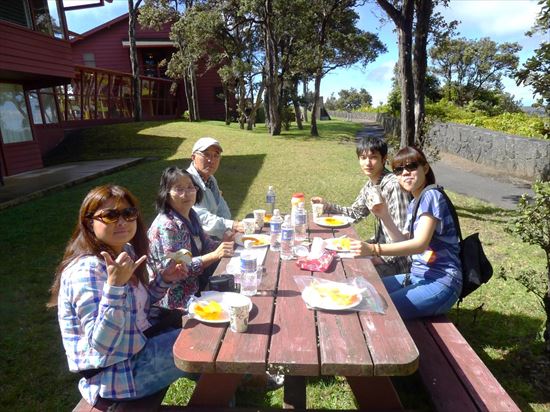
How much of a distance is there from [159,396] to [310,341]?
832mm

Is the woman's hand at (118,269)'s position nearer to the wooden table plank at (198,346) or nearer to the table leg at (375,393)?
the wooden table plank at (198,346)

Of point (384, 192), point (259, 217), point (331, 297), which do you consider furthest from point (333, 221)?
point (331, 297)

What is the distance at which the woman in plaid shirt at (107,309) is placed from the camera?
5.99 feet

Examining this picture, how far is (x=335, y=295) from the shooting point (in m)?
2.30

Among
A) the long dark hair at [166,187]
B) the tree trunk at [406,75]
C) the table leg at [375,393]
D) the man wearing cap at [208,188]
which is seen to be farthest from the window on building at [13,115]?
the table leg at [375,393]

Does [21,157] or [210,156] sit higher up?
[210,156]

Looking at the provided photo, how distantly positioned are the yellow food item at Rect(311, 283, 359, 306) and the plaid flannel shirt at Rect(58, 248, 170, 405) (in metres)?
0.98

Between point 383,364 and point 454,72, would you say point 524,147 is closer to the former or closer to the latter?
point 383,364

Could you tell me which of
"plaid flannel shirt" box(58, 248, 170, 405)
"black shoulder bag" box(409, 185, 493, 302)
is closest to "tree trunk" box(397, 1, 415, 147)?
"black shoulder bag" box(409, 185, 493, 302)

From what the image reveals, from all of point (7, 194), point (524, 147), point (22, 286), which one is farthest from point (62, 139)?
point (524, 147)

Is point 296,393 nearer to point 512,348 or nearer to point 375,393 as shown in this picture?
point 375,393

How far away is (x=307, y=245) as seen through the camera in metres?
3.22

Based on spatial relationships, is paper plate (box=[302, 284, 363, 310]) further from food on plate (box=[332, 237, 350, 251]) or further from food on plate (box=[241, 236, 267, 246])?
food on plate (box=[241, 236, 267, 246])

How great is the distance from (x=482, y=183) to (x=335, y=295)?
30.4 feet
